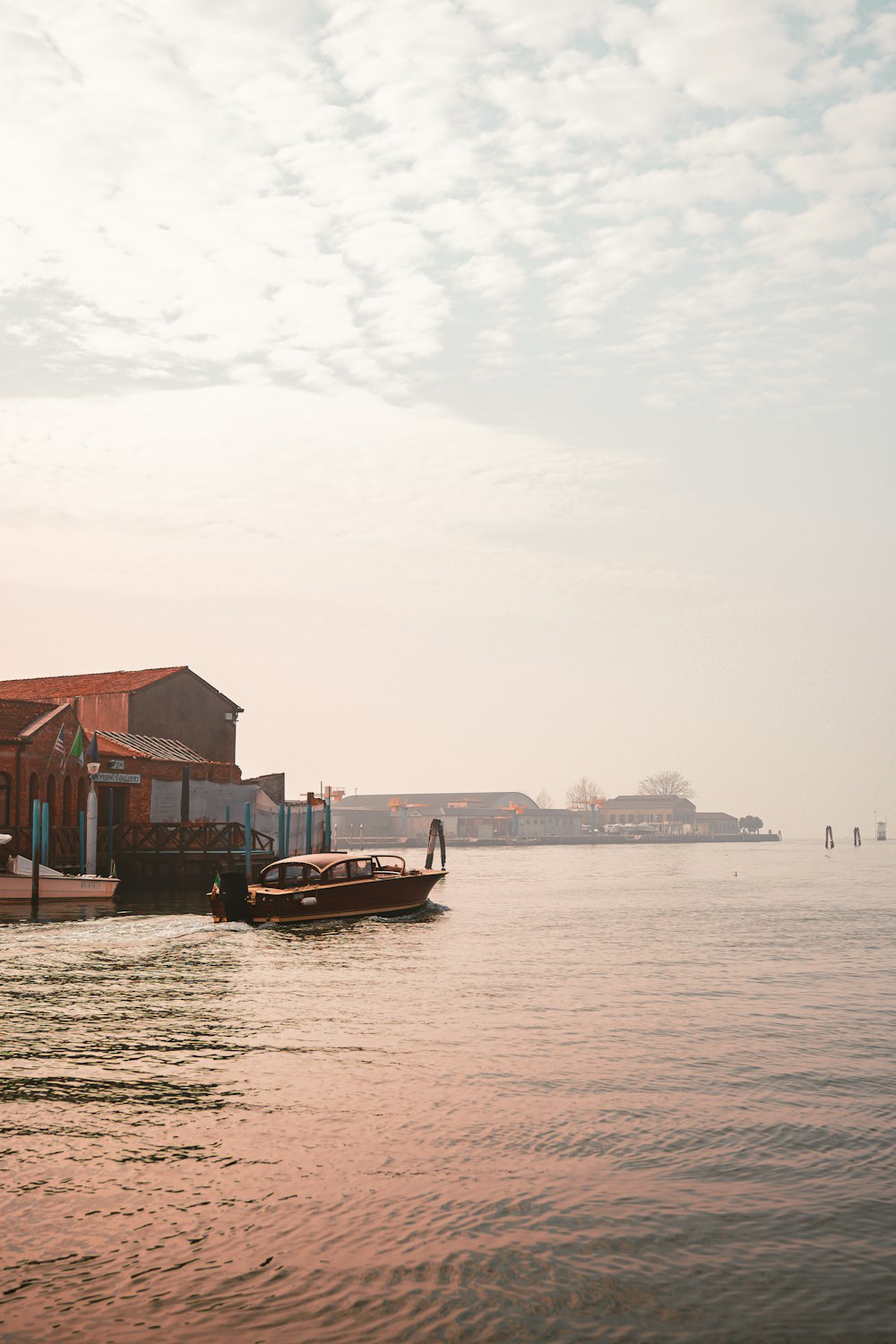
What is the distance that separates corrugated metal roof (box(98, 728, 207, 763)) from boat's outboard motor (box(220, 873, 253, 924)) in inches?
879

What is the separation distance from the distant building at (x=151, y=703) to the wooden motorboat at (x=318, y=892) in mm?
24966

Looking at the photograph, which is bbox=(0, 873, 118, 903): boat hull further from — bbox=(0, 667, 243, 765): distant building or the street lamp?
bbox=(0, 667, 243, 765): distant building

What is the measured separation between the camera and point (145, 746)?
59.9 m

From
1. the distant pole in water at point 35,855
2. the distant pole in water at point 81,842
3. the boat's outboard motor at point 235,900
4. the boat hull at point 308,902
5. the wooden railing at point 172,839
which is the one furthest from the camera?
the wooden railing at point 172,839

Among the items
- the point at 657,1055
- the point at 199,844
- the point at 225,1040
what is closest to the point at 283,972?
the point at 225,1040

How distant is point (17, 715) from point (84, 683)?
19.6 m

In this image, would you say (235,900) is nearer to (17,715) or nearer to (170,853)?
(17,715)

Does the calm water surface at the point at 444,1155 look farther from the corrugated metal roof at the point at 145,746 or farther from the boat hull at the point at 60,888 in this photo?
the corrugated metal roof at the point at 145,746

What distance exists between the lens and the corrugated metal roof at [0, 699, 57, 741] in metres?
48.0

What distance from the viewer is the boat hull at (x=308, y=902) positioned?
3444 cm

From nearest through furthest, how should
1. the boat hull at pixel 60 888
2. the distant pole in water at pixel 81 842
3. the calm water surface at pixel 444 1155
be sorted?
the calm water surface at pixel 444 1155, the boat hull at pixel 60 888, the distant pole in water at pixel 81 842

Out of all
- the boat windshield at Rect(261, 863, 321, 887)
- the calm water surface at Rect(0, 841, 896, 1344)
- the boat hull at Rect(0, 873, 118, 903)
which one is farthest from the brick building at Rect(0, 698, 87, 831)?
the calm water surface at Rect(0, 841, 896, 1344)

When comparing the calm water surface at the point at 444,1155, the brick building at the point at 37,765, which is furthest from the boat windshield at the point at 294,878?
the brick building at the point at 37,765

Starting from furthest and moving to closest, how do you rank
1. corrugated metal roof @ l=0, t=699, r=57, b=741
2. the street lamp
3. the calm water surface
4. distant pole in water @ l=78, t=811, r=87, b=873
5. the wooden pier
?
the wooden pier → distant pole in water @ l=78, t=811, r=87, b=873 → corrugated metal roof @ l=0, t=699, r=57, b=741 → the street lamp → the calm water surface
